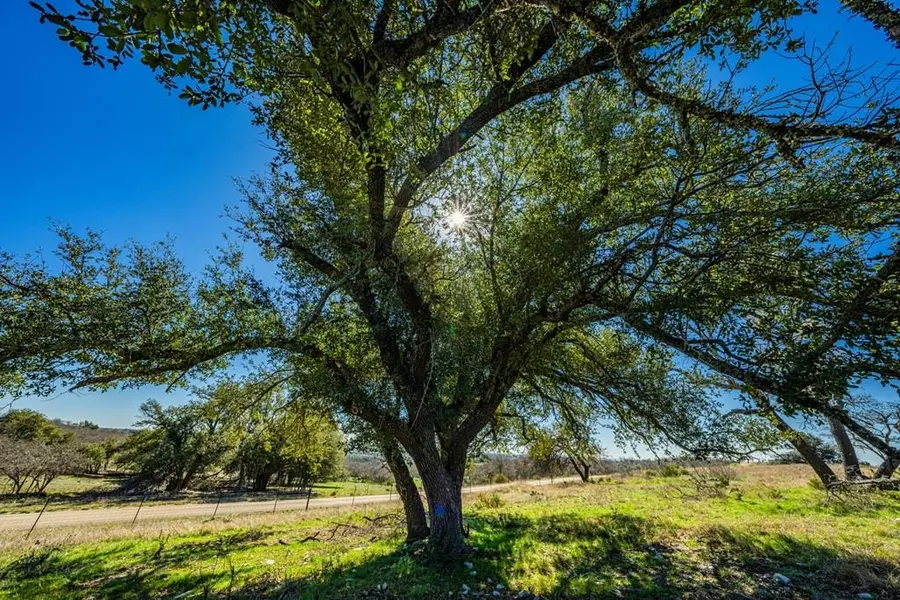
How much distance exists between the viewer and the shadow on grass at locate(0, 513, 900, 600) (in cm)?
636

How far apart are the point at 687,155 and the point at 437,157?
3826mm

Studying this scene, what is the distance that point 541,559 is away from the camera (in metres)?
8.42

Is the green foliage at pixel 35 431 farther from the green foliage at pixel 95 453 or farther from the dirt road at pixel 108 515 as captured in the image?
the dirt road at pixel 108 515

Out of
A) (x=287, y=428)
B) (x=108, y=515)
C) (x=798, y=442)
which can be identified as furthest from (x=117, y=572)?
(x=108, y=515)

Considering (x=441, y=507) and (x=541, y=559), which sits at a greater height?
(x=441, y=507)

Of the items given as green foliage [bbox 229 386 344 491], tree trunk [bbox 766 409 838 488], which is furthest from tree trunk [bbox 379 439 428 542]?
tree trunk [bbox 766 409 838 488]

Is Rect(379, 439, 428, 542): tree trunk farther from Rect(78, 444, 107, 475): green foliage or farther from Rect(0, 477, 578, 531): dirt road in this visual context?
Rect(78, 444, 107, 475): green foliage

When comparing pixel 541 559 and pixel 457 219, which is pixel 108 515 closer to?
pixel 541 559

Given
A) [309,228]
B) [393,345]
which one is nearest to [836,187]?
[393,345]

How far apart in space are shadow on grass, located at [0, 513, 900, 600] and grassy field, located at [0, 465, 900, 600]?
4 cm

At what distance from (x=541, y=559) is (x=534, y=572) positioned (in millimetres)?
1010

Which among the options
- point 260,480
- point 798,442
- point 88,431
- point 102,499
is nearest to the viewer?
point 798,442

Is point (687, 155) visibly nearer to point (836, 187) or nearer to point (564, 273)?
point (836, 187)

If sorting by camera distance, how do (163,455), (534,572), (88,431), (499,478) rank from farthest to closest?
(88,431) → (499,478) → (163,455) → (534,572)
